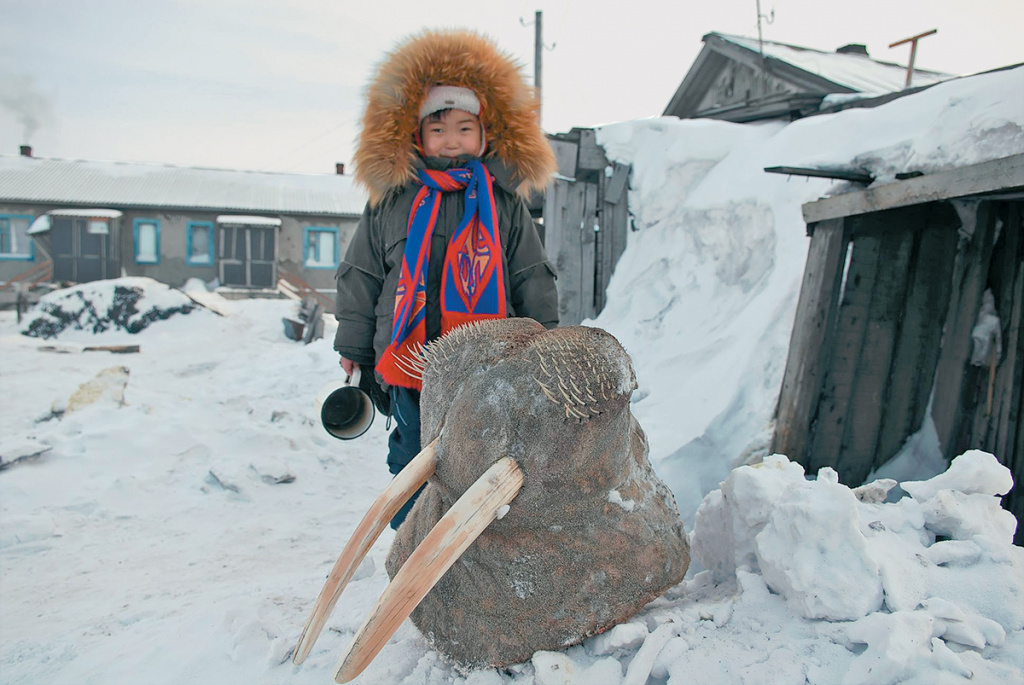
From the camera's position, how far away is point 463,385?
162 cm

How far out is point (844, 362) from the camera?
317 centimetres

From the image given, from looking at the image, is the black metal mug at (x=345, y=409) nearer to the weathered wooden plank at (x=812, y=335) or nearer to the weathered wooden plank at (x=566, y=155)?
the weathered wooden plank at (x=812, y=335)

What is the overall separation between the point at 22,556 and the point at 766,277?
15.1 feet

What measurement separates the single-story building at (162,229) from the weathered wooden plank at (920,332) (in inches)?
696

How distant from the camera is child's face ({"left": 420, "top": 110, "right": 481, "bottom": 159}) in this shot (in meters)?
2.48

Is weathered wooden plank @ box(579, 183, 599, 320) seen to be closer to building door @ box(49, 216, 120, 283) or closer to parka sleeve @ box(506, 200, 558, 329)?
parka sleeve @ box(506, 200, 558, 329)

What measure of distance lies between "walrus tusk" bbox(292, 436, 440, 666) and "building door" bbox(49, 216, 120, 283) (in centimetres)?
1988

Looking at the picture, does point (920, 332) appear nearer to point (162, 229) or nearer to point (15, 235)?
point (162, 229)

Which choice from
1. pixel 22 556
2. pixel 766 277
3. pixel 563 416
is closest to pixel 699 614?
pixel 563 416

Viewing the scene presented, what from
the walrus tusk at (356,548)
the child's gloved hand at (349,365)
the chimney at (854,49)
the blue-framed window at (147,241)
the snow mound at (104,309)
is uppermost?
the chimney at (854,49)

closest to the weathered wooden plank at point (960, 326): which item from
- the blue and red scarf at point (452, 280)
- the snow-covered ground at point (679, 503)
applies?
the snow-covered ground at point (679, 503)

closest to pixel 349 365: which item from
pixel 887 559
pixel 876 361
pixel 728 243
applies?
pixel 887 559

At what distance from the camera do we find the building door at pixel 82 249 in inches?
707

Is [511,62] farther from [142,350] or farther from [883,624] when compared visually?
[142,350]
